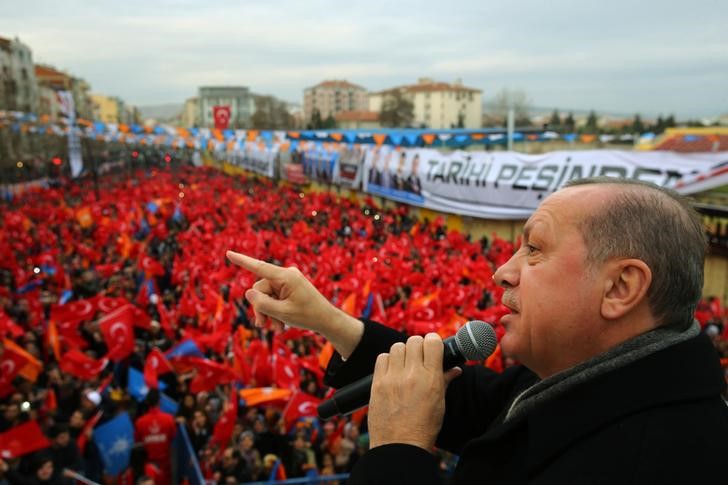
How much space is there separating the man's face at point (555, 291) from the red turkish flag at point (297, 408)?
5.49 m

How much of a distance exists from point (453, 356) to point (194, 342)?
289 inches

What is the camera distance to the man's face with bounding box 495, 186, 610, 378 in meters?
1.19

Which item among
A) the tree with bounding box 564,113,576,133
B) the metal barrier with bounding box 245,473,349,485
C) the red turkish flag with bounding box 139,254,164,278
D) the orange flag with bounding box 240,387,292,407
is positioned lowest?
the metal barrier with bounding box 245,473,349,485

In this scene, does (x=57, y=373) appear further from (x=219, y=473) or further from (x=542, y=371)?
(x=542, y=371)

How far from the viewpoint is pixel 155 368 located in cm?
768

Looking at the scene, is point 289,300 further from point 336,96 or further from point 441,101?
point 441,101

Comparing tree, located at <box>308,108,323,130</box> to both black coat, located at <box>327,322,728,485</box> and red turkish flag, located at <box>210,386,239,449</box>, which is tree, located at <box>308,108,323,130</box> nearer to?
red turkish flag, located at <box>210,386,239,449</box>

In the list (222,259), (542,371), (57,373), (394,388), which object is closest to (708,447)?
(542,371)

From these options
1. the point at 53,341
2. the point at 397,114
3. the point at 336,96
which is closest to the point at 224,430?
the point at 53,341

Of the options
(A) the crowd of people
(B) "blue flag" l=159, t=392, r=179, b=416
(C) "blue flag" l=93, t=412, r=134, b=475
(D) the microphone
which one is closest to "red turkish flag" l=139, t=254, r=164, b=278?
(A) the crowd of people

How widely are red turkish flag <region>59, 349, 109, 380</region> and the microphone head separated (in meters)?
7.52

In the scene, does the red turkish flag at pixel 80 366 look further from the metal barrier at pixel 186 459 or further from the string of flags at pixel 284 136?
the string of flags at pixel 284 136

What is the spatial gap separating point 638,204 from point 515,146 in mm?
31305

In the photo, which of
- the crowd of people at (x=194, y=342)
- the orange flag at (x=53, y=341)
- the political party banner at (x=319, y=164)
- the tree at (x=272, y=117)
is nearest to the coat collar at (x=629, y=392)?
the crowd of people at (x=194, y=342)
